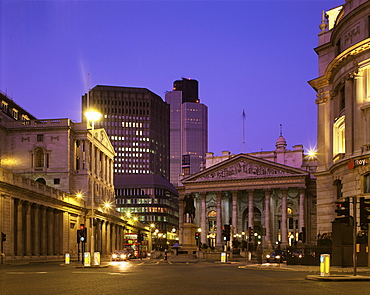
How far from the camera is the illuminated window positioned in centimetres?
6389

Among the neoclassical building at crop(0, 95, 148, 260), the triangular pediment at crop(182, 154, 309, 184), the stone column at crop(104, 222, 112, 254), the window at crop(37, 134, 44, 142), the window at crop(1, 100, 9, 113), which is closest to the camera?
the neoclassical building at crop(0, 95, 148, 260)

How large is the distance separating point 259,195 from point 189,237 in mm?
61246

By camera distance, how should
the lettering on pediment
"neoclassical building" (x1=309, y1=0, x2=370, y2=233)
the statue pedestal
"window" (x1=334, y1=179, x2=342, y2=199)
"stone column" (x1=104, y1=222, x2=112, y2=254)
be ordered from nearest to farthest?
"neoclassical building" (x1=309, y1=0, x2=370, y2=233) < "window" (x1=334, y1=179, x2=342, y2=199) < the statue pedestal < "stone column" (x1=104, y1=222, x2=112, y2=254) < the lettering on pediment

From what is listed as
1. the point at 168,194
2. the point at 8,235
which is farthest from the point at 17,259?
the point at 168,194

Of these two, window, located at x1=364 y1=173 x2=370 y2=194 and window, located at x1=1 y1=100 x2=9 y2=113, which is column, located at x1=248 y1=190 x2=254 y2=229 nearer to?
window, located at x1=1 y1=100 x2=9 y2=113

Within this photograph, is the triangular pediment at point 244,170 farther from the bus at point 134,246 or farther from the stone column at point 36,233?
the stone column at point 36,233

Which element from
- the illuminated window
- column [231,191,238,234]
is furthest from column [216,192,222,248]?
the illuminated window

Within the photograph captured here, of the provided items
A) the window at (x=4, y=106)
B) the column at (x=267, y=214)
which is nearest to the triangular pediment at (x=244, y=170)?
the column at (x=267, y=214)

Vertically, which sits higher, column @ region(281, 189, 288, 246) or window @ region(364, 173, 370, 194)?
window @ region(364, 173, 370, 194)

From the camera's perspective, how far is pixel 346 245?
43.5 meters

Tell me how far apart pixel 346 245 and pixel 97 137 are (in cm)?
8222

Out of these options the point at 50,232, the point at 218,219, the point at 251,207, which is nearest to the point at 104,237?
the point at 50,232

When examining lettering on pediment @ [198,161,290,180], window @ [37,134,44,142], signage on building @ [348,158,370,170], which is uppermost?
window @ [37,134,44,142]

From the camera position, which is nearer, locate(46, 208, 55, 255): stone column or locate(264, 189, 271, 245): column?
locate(46, 208, 55, 255): stone column
